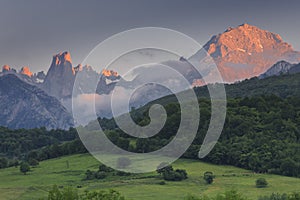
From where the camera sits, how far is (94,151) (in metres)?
153

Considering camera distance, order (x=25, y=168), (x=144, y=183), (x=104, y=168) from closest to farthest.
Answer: (x=144, y=183)
(x=104, y=168)
(x=25, y=168)

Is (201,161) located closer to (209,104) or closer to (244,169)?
(244,169)

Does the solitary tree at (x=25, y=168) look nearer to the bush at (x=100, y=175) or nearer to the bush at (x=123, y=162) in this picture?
the bush at (x=100, y=175)

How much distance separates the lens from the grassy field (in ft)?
337

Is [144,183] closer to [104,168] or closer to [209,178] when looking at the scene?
[209,178]

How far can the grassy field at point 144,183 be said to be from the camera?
103 meters

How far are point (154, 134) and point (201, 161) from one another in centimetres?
2329

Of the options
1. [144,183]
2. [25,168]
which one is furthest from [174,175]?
[25,168]

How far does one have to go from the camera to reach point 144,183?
114 m

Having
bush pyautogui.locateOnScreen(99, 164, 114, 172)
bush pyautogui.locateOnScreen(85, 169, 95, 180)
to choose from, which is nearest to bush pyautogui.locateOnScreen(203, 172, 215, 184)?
bush pyautogui.locateOnScreen(99, 164, 114, 172)

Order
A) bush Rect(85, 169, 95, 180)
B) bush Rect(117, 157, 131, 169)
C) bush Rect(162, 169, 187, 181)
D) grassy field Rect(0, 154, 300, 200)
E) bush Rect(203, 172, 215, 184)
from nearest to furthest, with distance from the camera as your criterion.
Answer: grassy field Rect(0, 154, 300, 200) < bush Rect(203, 172, 215, 184) < bush Rect(162, 169, 187, 181) < bush Rect(85, 169, 95, 180) < bush Rect(117, 157, 131, 169)

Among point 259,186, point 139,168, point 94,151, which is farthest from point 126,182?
point 94,151

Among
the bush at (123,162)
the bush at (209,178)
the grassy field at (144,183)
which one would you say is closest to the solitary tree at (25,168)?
the grassy field at (144,183)

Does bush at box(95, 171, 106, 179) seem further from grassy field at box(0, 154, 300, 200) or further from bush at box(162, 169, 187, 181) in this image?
bush at box(162, 169, 187, 181)
